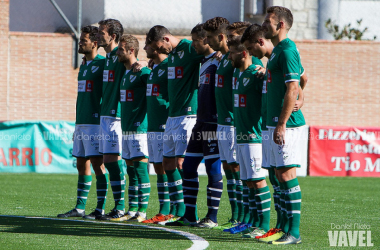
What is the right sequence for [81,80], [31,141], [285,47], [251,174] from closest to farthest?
1. [285,47]
2. [251,174]
3. [81,80]
4. [31,141]

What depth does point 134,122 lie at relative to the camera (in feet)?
25.5

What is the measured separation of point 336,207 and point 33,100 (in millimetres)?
12257

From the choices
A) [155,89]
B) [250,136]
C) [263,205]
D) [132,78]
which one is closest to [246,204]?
[263,205]

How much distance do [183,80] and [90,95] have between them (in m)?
1.46

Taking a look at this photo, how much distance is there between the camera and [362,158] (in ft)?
54.1

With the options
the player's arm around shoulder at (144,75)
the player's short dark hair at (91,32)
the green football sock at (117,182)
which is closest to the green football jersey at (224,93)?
the player's arm around shoulder at (144,75)

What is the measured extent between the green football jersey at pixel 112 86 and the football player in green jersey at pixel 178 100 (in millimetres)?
690

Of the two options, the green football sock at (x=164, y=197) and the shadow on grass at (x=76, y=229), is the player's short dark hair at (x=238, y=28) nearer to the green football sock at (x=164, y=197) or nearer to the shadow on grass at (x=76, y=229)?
the green football sock at (x=164, y=197)

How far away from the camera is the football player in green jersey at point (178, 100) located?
731 centimetres

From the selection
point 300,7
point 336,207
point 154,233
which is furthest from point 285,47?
point 300,7

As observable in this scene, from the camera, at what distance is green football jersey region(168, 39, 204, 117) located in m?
7.33

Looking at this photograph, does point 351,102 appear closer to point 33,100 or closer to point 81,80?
point 33,100

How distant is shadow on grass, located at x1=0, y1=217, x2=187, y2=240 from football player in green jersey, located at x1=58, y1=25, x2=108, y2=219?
2.26 ft

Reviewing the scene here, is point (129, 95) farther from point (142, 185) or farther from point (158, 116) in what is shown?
point (142, 185)
